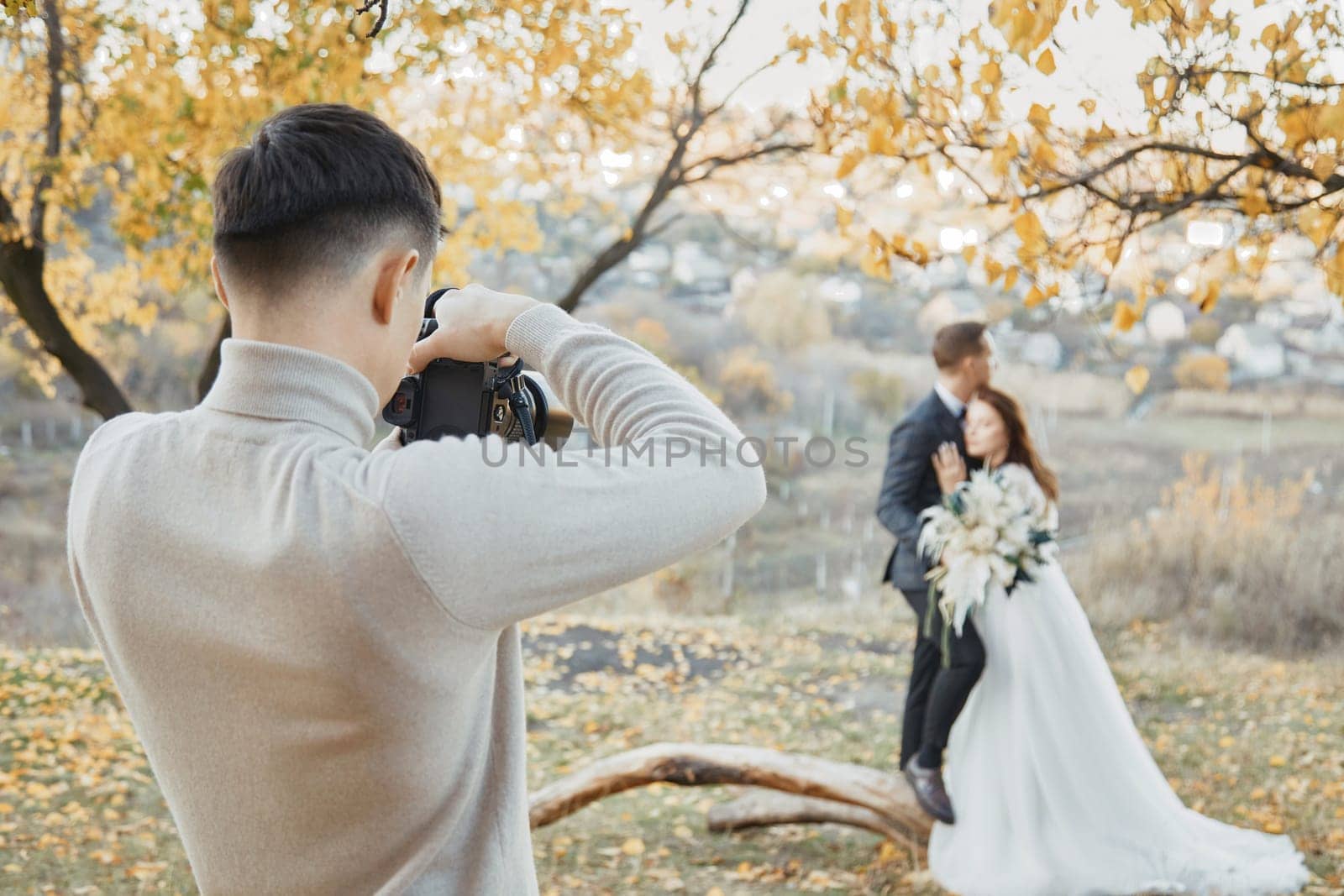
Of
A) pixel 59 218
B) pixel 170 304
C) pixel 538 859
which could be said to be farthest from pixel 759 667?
pixel 170 304

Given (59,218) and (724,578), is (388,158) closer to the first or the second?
(59,218)

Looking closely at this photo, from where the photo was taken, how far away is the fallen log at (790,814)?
3893 millimetres

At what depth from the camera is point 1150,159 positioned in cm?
282

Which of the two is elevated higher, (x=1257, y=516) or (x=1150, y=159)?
(x=1150, y=159)

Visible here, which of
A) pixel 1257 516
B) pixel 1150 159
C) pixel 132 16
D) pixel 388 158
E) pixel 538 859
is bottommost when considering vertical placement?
pixel 538 859

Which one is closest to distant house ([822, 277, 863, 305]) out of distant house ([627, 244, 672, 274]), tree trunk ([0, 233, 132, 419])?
distant house ([627, 244, 672, 274])

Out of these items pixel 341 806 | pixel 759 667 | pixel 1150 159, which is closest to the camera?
pixel 341 806

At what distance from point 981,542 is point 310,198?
3020mm

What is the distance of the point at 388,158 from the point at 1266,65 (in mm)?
1995

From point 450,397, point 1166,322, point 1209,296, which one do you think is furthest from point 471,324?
point 1166,322

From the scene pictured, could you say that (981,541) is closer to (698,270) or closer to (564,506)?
(564,506)

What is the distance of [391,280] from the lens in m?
0.85

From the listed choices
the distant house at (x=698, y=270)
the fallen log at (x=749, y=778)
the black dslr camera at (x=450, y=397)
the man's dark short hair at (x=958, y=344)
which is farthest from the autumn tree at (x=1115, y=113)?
the distant house at (x=698, y=270)

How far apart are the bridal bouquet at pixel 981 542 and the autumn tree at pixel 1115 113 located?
966mm
